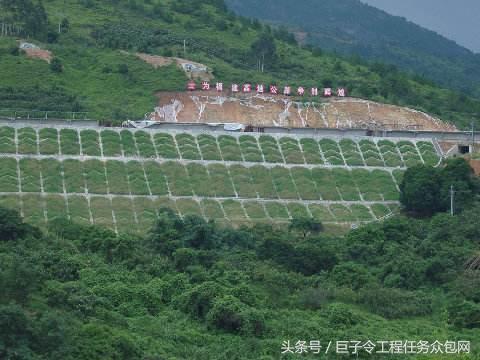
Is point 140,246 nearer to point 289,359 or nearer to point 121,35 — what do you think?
point 289,359

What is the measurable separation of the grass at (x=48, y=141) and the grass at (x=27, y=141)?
0.95 feet

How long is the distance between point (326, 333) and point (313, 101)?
140 feet

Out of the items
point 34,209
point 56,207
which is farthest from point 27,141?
point 34,209

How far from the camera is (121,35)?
9612cm

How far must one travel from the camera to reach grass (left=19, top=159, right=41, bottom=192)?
2699 inches

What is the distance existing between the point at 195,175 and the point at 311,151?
24.3 ft

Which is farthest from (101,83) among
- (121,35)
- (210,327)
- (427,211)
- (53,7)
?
(210,327)

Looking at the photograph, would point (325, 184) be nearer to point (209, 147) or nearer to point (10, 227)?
point (209, 147)

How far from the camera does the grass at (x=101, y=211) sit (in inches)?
2601

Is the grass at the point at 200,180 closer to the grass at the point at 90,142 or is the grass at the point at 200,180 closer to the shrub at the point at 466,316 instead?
the grass at the point at 90,142

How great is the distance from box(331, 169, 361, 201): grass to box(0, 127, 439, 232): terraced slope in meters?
0.05

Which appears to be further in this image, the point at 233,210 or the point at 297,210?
the point at 297,210

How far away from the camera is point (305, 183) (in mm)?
72938

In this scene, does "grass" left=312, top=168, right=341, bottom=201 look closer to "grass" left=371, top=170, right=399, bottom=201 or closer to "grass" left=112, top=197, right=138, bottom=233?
"grass" left=371, top=170, right=399, bottom=201
